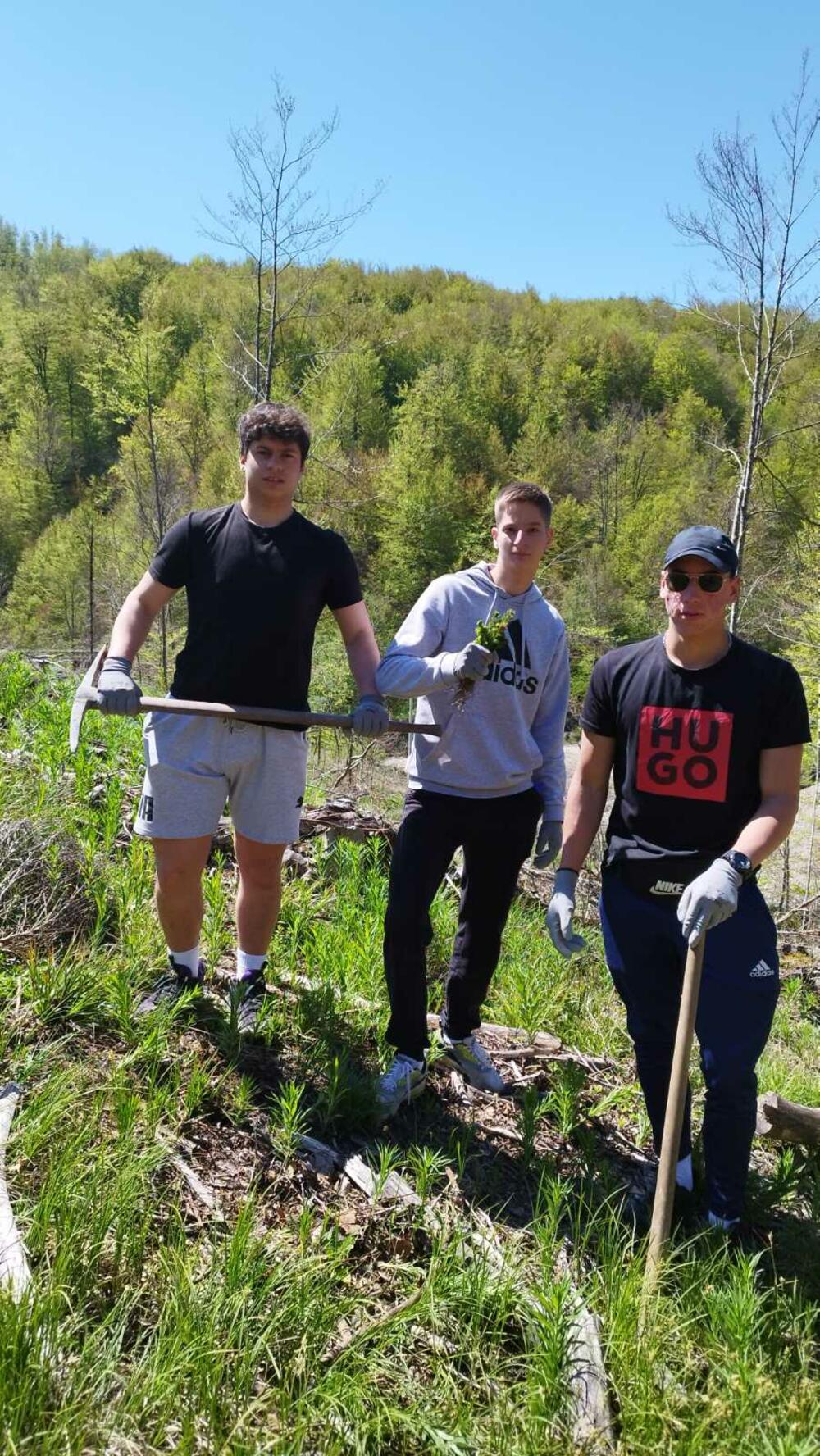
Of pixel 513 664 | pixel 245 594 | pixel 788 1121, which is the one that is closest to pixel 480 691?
pixel 513 664

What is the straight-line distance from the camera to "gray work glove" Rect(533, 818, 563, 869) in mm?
2994

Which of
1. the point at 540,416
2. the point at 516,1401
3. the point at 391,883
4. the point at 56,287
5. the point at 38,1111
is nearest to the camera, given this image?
the point at 516,1401

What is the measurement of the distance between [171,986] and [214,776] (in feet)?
2.60

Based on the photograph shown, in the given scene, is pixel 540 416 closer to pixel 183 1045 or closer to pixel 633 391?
pixel 633 391

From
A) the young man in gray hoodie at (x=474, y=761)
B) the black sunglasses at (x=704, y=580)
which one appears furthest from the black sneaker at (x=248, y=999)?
the black sunglasses at (x=704, y=580)

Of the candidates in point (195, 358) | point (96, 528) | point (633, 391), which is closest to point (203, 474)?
point (96, 528)

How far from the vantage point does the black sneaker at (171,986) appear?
3.01 metres

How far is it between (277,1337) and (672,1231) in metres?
Result: 1.17

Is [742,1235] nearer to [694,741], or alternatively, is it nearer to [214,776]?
[694,741]

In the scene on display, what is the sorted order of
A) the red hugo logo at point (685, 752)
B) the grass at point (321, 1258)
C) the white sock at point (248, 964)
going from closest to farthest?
1. the grass at point (321, 1258)
2. the red hugo logo at point (685, 752)
3. the white sock at point (248, 964)

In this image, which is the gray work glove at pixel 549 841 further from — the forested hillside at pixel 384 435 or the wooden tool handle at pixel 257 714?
the forested hillside at pixel 384 435

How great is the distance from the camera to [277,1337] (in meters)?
1.90

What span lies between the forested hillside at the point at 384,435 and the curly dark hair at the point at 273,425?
8.58m

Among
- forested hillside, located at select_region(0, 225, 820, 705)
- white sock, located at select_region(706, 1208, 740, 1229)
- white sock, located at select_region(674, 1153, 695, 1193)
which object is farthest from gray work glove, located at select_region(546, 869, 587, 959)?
forested hillside, located at select_region(0, 225, 820, 705)
